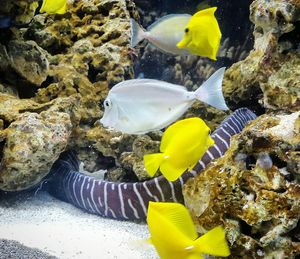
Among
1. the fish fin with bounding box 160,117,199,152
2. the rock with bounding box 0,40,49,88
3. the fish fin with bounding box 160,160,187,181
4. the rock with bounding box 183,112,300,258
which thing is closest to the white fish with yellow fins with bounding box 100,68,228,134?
the fish fin with bounding box 160,117,199,152

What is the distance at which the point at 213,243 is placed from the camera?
7.12ft

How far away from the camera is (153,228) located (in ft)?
6.73

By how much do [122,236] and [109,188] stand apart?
0.79m

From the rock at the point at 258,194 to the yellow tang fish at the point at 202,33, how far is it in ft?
2.76

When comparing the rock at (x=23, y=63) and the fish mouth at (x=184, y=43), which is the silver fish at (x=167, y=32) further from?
the rock at (x=23, y=63)

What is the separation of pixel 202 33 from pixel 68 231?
7.84 ft

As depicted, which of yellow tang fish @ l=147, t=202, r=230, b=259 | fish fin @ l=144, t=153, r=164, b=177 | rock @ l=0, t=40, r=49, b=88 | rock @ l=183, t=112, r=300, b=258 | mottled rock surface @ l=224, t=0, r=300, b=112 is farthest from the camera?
rock @ l=0, t=40, r=49, b=88

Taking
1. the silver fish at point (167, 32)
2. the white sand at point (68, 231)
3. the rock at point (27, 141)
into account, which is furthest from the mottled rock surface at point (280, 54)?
the rock at point (27, 141)

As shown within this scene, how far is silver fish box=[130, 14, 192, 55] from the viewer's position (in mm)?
3205

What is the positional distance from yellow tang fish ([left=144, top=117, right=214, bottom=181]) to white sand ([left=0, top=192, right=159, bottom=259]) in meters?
0.99

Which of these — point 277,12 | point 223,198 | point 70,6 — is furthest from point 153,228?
point 70,6

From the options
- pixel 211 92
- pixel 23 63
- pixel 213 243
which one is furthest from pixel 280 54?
pixel 23 63

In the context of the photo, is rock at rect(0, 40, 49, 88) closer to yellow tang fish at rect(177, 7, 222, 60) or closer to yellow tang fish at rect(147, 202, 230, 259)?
yellow tang fish at rect(177, 7, 222, 60)

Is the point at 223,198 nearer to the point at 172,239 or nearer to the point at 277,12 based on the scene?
the point at 172,239
